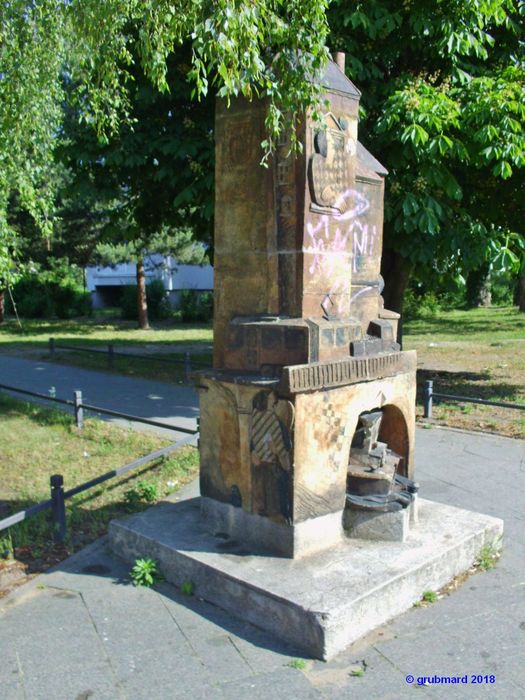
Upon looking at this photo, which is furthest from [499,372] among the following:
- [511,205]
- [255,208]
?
[255,208]

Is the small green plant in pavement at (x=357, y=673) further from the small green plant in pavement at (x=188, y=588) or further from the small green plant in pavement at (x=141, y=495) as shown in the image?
the small green plant in pavement at (x=141, y=495)

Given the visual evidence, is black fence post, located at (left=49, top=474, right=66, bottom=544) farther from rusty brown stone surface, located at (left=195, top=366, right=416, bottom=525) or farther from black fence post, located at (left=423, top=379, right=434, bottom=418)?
black fence post, located at (left=423, top=379, right=434, bottom=418)

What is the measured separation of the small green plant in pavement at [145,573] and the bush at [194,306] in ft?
81.0

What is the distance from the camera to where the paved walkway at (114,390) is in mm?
9961

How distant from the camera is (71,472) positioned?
729 centimetres

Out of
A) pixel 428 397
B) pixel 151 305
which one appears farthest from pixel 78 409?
pixel 151 305

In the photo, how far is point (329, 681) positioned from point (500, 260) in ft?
22.2

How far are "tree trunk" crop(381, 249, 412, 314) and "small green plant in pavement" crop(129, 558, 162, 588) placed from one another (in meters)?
7.40

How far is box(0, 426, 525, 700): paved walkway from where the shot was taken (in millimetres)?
3326

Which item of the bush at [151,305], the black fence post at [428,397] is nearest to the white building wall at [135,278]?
the bush at [151,305]

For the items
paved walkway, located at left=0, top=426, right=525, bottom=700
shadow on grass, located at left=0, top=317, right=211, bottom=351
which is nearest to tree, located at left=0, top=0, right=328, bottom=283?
paved walkway, located at left=0, top=426, right=525, bottom=700

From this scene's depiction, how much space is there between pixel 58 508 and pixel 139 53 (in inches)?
147

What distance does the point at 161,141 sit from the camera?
8.84 meters
